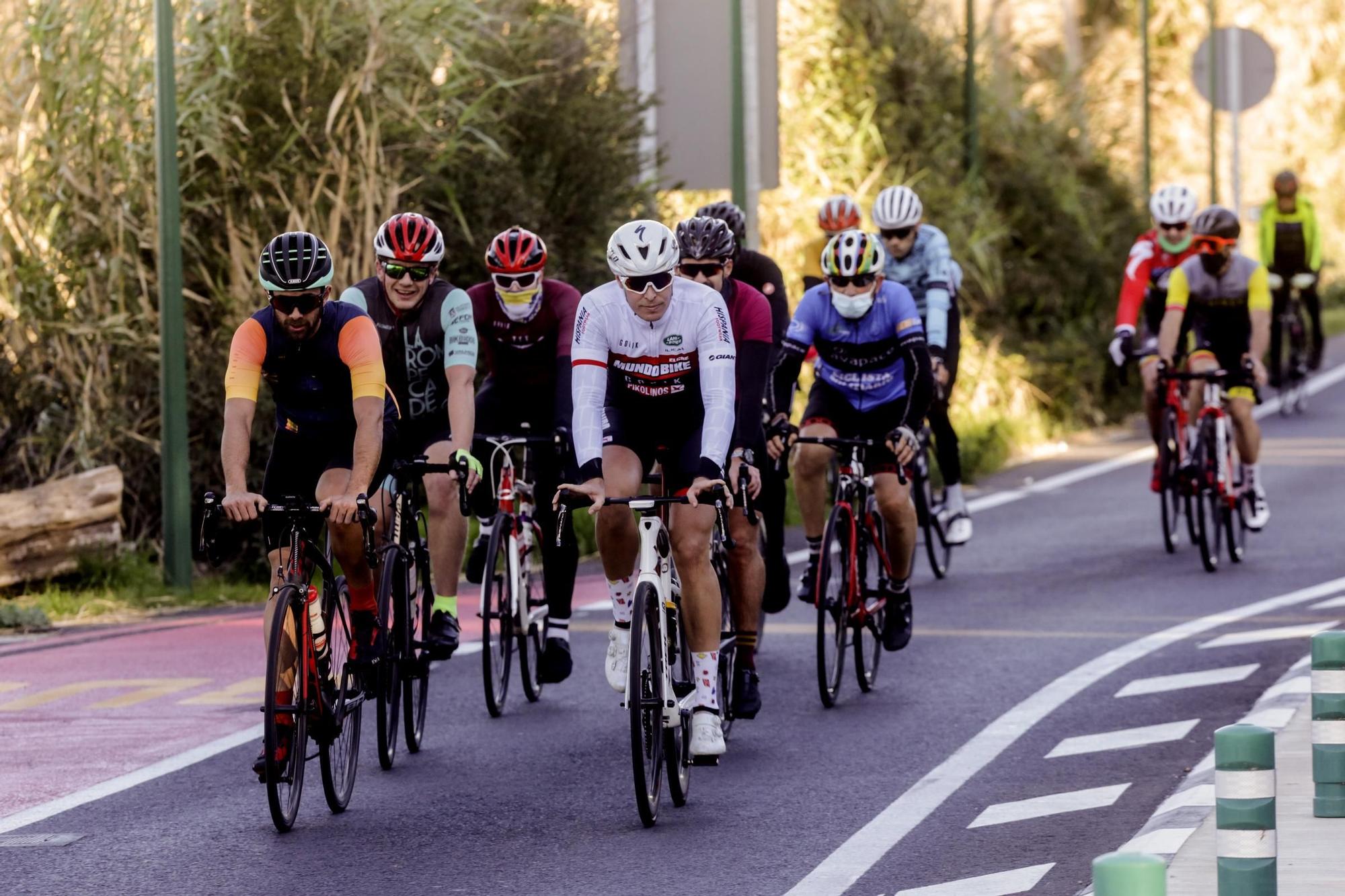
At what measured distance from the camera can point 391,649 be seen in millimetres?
8312

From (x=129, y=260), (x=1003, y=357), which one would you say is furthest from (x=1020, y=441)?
(x=129, y=260)

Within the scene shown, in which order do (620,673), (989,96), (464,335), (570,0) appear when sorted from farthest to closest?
(989,96), (570,0), (464,335), (620,673)

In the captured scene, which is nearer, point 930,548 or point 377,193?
point 930,548

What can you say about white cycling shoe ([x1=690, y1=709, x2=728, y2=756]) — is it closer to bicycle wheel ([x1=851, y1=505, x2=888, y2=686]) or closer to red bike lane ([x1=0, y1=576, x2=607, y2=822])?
bicycle wheel ([x1=851, y1=505, x2=888, y2=686])

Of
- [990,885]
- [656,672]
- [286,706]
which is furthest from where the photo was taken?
[656,672]

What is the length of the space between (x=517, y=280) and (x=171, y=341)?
405cm

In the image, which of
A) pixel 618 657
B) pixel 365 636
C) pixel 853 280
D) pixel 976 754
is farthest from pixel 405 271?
pixel 976 754

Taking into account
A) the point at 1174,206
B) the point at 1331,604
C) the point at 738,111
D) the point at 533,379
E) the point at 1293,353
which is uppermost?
the point at 738,111

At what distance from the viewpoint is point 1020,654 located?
1080 centimetres

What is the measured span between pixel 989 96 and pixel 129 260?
45.4ft

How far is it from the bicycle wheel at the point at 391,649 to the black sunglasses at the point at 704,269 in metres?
1.74

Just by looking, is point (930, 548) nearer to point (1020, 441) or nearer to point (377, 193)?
point (377, 193)

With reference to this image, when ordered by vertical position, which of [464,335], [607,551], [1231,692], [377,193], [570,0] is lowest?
[1231,692]

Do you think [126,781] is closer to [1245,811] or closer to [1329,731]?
[1329,731]
